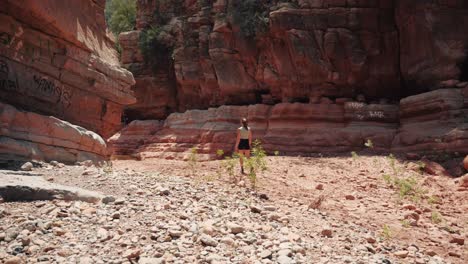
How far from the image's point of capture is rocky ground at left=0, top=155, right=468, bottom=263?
3057mm

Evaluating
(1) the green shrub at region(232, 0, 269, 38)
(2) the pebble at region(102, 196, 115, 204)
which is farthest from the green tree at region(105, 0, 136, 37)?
(2) the pebble at region(102, 196, 115, 204)

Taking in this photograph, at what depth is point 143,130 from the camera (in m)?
20.3

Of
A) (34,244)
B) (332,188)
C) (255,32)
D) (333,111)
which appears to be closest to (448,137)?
(333,111)

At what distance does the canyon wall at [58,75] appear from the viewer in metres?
6.12

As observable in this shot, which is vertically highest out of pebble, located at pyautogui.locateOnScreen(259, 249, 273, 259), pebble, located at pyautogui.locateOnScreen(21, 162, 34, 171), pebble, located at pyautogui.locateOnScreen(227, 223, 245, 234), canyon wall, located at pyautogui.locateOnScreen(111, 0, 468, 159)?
canyon wall, located at pyautogui.locateOnScreen(111, 0, 468, 159)

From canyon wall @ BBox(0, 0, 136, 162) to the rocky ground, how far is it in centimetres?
87

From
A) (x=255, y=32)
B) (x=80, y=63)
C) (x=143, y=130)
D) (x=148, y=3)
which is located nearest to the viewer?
(x=80, y=63)

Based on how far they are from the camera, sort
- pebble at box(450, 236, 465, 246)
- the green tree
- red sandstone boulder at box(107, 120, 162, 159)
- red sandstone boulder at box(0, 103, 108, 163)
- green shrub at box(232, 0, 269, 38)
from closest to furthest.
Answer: pebble at box(450, 236, 465, 246)
red sandstone boulder at box(0, 103, 108, 163)
green shrub at box(232, 0, 269, 38)
red sandstone boulder at box(107, 120, 162, 159)
the green tree

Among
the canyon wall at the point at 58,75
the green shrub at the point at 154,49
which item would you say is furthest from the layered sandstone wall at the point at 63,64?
the green shrub at the point at 154,49

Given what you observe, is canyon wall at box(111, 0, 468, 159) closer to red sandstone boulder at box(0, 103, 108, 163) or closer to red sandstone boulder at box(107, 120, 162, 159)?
red sandstone boulder at box(107, 120, 162, 159)

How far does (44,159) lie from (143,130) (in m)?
14.5

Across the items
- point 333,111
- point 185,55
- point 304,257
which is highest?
point 185,55

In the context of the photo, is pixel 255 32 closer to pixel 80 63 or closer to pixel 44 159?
pixel 80 63

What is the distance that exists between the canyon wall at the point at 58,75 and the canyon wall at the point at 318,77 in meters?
8.18
